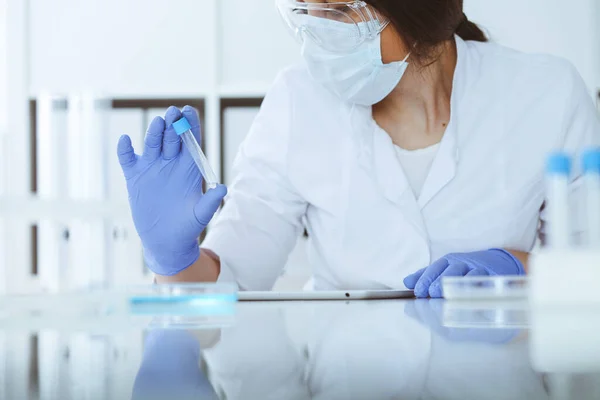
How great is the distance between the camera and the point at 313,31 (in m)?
1.61

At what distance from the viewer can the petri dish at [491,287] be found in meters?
0.87

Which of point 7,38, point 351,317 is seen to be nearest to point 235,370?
point 351,317

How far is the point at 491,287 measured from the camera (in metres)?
0.88

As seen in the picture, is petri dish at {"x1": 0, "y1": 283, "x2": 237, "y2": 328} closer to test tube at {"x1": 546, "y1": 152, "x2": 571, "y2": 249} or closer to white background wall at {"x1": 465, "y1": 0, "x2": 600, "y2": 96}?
test tube at {"x1": 546, "y1": 152, "x2": 571, "y2": 249}

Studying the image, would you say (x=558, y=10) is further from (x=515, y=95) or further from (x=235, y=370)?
(x=235, y=370)

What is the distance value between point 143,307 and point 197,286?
77mm

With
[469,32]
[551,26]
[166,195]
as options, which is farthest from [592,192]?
[551,26]

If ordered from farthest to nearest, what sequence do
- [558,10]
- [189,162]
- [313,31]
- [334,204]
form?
1. [558,10]
2. [334,204]
3. [313,31]
4. [189,162]

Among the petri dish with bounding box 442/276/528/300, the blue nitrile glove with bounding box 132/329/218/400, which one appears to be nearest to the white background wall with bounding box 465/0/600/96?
the petri dish with bounding box 442/276/528/300

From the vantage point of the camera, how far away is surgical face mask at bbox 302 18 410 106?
165cm

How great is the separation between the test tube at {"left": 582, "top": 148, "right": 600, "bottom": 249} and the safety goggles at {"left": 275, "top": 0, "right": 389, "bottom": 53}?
98cm

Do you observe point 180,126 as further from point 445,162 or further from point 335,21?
point 445,162

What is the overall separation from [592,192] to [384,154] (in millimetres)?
1025

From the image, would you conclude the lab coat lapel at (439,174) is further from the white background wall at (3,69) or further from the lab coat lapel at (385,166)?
the white background wall at (3,69)
